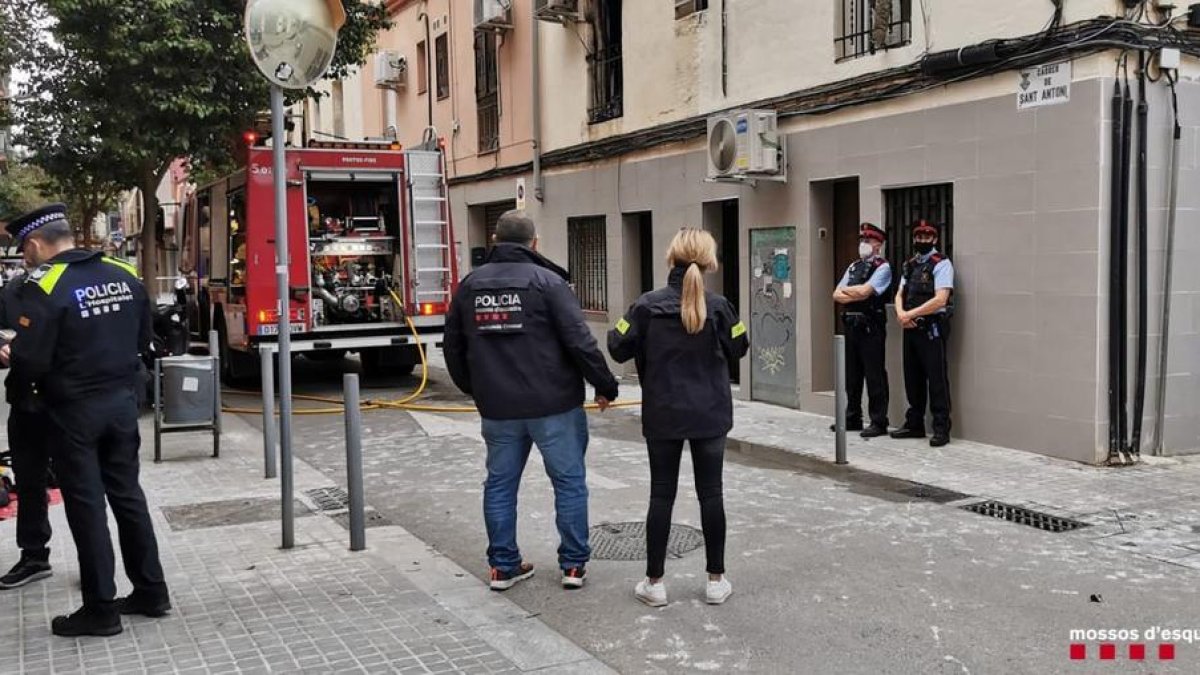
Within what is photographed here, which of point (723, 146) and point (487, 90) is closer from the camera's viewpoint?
point (723, 146)

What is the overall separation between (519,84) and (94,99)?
622 cm

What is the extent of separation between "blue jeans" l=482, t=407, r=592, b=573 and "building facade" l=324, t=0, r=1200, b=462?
316 centimetres

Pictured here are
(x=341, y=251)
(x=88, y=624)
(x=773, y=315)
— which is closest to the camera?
(x=88, y=624)

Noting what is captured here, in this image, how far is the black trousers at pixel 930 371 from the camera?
8844 mm

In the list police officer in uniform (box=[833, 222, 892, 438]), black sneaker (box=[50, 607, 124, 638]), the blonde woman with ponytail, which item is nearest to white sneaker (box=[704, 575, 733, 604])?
the blonde woman with ponytail

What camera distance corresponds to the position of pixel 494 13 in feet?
53.1

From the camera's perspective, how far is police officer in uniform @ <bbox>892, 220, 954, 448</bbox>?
8.82 metres

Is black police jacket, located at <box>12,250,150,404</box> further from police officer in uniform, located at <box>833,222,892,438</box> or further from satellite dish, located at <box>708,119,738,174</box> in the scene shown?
satellite dish, located at <box>708,119,738,174</box>

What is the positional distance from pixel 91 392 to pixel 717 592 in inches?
116

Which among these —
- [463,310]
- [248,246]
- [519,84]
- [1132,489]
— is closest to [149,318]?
[463,310]

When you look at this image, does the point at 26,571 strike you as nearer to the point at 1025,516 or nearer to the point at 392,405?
the point at 1025,516

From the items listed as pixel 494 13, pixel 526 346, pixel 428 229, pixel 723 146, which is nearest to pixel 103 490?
pixel 526 346

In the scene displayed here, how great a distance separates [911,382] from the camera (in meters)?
9.21

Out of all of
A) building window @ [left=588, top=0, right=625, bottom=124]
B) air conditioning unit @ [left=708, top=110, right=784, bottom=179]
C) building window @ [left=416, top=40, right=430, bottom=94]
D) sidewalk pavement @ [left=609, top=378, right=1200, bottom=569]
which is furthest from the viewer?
building window @ [left=416, top=40, right=430, bottom=94]
